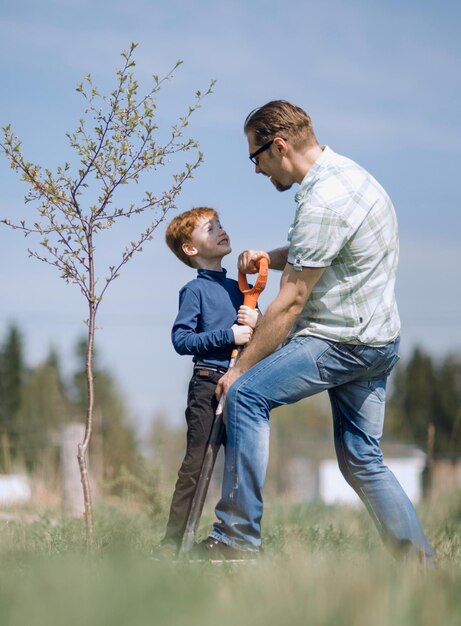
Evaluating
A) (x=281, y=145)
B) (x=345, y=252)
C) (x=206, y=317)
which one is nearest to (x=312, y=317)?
(x=345, y=252)

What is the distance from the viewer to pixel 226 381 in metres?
4.48

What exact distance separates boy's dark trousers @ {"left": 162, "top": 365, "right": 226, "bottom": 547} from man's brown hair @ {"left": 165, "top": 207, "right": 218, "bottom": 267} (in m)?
0.64

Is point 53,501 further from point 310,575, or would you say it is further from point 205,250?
point 310,575

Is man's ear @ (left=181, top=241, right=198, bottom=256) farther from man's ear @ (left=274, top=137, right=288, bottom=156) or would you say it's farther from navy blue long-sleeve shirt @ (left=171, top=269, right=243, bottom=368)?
man's ear @ (left=274, top=137, right=288, bottom=156)

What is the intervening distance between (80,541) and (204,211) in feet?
5.99

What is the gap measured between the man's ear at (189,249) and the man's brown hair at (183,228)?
0.8 inches

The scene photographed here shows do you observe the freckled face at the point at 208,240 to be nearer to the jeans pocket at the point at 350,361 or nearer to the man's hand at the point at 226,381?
the man's hand at the point at 226,381

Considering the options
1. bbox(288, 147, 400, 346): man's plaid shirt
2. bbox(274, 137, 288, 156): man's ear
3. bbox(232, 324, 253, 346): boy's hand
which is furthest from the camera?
bbox(232, 324, 253, 346): boy's hand

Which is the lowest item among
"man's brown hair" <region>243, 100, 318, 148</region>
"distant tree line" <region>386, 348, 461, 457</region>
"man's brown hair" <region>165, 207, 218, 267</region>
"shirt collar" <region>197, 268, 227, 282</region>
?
"distant tree line" <region>386, 348, 461, 457</region>

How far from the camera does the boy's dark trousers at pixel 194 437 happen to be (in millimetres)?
4809

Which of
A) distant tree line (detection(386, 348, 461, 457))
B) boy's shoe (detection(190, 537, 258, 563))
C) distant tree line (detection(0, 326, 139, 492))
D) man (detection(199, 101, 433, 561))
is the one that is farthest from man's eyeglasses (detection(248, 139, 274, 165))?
distant tree line (detection(386, 348, 461, 457))

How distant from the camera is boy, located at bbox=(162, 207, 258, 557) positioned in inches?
183

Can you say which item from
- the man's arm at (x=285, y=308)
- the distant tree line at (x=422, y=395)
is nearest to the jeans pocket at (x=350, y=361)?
the man's arm at (x=285, y=308)

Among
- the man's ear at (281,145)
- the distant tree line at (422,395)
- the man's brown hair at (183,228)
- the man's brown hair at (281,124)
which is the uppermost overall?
the man's brown hair at (281,124)
